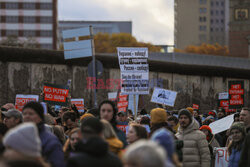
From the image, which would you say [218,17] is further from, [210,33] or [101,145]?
[101,145]

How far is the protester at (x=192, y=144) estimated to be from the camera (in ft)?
27.0

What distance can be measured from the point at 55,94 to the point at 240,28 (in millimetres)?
72975

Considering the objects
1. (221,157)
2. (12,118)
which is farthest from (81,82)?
(12,118)

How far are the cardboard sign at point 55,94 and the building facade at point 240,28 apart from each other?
68.3m

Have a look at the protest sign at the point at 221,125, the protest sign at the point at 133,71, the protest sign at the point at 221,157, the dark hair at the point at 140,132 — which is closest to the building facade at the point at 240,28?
the protest sign at the point at 133,71

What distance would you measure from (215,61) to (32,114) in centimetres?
3780

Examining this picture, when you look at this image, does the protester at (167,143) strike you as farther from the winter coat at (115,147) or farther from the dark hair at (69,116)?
the dark hair at (69,116)

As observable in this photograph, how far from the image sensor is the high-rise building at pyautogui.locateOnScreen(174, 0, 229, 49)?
137663 mm

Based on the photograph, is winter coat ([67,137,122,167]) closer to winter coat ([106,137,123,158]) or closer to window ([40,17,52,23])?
winter coat ([106,137,123,158])

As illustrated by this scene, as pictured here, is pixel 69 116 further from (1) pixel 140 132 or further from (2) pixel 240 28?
(2) pixel 240 28

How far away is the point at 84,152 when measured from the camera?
4746 mm

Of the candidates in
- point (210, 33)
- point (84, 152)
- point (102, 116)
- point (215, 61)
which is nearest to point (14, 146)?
point (84, 152)

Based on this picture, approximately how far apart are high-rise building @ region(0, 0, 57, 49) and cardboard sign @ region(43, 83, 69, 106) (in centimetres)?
7985

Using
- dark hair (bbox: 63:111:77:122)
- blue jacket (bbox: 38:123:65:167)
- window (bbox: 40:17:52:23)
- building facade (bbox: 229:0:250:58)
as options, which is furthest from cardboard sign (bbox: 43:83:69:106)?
window (bbox: 40:17:52:23)
